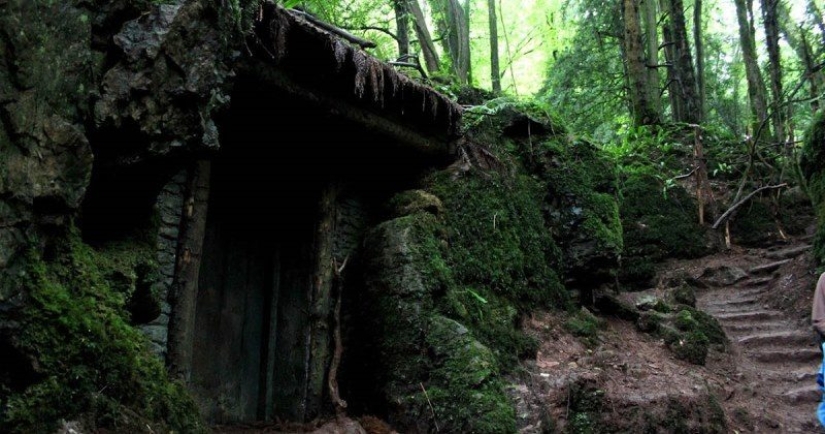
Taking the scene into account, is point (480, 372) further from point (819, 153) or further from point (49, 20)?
point (819, 153)

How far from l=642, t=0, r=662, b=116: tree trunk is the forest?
341cm

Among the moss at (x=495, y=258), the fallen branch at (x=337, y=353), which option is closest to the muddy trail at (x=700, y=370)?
the moss at (x=495, y=258)

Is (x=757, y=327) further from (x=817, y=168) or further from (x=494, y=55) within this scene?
(x=494, y=55)

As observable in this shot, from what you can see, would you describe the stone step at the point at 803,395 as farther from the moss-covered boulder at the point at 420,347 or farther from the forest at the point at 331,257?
the moss-covered boulder at the point at 420,347

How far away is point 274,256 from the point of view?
6633 millimetres

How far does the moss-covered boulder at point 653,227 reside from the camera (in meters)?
10.3

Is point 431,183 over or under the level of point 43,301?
over

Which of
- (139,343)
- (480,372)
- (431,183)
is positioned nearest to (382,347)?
(480,372)

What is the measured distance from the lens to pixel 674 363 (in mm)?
6898

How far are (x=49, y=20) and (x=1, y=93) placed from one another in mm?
476

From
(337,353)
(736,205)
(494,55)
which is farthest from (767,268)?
(494,55)

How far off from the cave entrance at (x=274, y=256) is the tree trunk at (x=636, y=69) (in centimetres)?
843

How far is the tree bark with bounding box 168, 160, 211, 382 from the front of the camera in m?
4.95

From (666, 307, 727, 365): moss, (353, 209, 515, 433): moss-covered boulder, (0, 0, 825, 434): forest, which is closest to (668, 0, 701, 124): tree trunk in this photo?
(0, 0, 825, 434): forest
